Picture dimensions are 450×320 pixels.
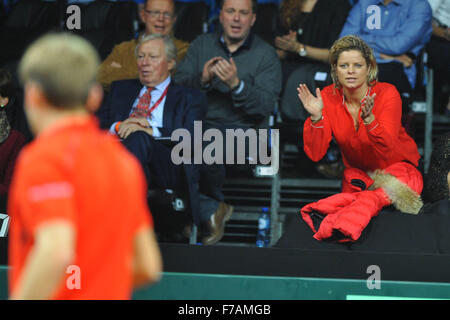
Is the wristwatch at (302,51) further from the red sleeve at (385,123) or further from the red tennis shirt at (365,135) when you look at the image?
the red sleeve at (385,123)

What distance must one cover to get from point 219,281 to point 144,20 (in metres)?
2.64

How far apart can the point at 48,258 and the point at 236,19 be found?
3252mm

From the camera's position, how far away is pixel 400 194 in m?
3.23

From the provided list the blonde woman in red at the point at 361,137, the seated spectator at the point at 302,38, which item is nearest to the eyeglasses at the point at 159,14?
the seated spectator at the point at 302,38

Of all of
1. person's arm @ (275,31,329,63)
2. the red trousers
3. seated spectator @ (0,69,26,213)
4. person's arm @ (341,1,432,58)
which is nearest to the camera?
the red trousers

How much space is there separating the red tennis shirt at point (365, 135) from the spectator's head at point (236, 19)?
1.04 metres

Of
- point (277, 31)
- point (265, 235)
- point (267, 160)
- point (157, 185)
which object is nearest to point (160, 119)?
point (157, 185)

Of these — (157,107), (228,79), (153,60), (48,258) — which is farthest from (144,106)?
(48,258)

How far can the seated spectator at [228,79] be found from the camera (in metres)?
3.95

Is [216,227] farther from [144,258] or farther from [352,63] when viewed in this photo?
[144,258]

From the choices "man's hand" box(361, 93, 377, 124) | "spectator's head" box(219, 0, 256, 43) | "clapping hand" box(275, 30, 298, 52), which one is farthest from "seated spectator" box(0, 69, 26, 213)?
"man's hand" box(361, 93, 377, 124)

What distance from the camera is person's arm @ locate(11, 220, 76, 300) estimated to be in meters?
1.28

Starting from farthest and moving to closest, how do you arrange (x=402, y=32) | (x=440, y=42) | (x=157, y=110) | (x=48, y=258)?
(x=440, y=42) < (x=402, y=32) < (x=157, y=110) < (x=48, y=258)

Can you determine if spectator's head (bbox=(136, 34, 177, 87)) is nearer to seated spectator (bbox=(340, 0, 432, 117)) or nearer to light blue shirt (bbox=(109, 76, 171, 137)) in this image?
light blue shirt (bbox=(109, 76, 171, 137))
